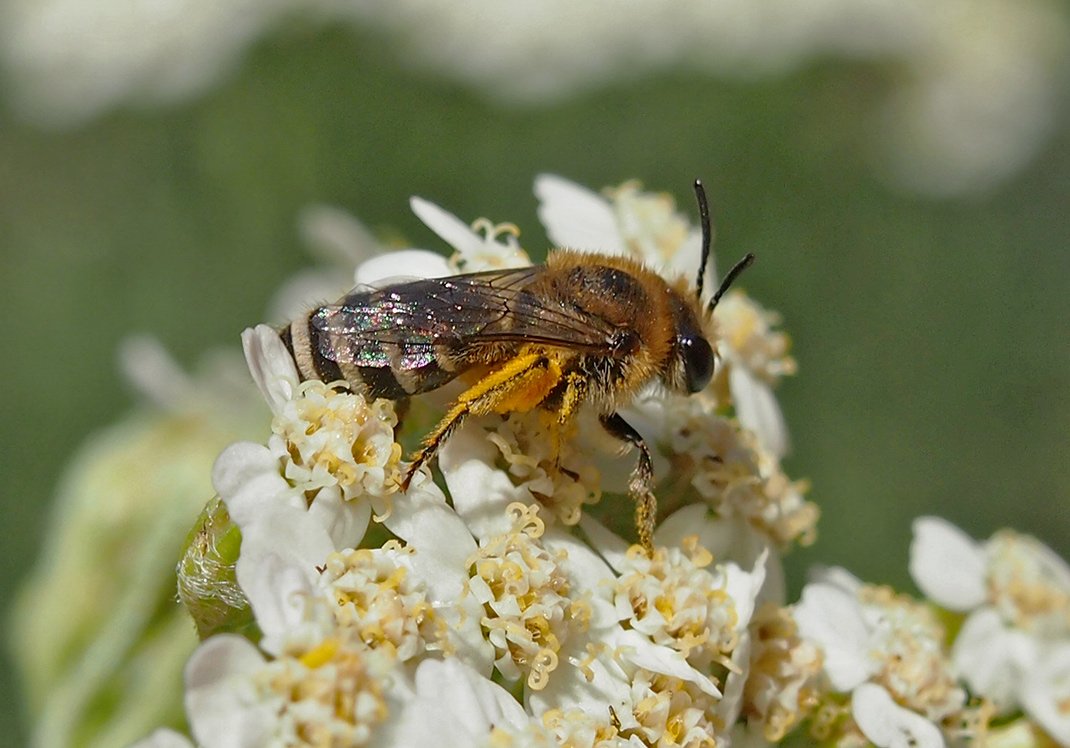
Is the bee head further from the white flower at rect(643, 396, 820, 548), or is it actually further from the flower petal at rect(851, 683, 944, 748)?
the flower petal at rect(851, 683, 944, 748)

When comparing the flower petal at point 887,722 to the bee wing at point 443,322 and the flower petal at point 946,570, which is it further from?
the bee wing at point 443,322

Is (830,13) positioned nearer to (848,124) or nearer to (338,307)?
(848,124)

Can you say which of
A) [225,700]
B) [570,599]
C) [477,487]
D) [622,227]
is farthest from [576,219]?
[225,700]

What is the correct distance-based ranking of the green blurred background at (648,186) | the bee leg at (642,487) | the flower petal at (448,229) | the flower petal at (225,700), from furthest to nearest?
the green blurred background at (648,186)
the flower petal at (448,229)
the bee leg at (642,487)
the flower petal at (225,700)

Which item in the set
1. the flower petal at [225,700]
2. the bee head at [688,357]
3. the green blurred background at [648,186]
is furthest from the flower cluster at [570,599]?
the green blurred background at [648,186]

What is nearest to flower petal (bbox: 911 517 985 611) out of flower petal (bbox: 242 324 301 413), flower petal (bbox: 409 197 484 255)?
flower petal (bbox: 409 197 484 255)
